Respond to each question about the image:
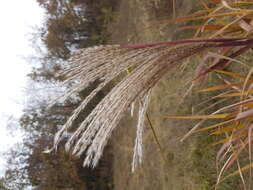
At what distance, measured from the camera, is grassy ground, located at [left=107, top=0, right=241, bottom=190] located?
2.23m

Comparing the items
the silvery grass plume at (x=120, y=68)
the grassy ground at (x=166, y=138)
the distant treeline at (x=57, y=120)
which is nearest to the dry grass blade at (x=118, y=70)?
the silvery grass plume at (x=120, y=68)

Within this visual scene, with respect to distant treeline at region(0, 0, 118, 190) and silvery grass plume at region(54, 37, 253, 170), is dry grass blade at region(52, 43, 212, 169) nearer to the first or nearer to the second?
silvery grass plume at region(54, 37, 253, 170)

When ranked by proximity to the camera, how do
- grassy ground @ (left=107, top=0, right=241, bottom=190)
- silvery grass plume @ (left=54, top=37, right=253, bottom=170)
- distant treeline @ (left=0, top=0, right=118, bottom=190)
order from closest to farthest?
silvery grass plume @ (left=54, top=37, right=253, bottom=170)
grassy ground @ (left=107, top=0, right=241, bottom=190)
distant treeline @ (left=0, top=0, right=118, bottom=190)

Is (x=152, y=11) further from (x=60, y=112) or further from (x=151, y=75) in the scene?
(x=151, y=75)

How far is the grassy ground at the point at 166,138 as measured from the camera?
7.30ft

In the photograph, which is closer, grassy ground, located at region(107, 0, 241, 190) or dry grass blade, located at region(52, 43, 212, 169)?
dry grass blade, located at region(52, 43, 212, 169)

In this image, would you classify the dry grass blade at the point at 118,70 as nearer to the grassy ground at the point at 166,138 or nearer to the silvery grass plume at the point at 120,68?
the silvery grass plume at the point at 120,68

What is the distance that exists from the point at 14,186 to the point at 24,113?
1.15 m

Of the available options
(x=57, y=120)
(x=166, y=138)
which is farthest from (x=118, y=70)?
(x=57, y=120)

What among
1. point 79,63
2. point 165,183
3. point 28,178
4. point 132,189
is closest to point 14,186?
point 28,178

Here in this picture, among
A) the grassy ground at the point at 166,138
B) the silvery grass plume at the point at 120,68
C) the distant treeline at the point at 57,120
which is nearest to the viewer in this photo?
the silvery grass plume at the point at 120,68

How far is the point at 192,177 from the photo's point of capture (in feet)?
7.48

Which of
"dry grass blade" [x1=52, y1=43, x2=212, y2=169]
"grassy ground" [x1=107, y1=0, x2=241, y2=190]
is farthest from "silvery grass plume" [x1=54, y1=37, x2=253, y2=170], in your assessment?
"grassy ground" [x1=107, y1=0, x2=241, y2=190]

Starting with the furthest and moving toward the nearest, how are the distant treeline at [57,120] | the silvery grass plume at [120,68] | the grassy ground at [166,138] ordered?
1. the distant treeline at [57,120]
2. the grassy ground at [166,138]
3. the silvery grass plume at [120,68]
